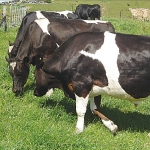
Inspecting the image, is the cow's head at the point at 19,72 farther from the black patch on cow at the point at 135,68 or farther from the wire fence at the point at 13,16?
the wire fence at the point at 13,16

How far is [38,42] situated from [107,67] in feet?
10.1

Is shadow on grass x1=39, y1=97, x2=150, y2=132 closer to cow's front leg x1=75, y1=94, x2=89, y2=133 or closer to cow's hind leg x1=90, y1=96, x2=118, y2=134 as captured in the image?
cow's hind leg x1=90, y1=96, x2=118, y2=134

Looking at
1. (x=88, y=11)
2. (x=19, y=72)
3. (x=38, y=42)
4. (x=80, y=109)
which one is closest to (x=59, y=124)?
(x=80, y=109)

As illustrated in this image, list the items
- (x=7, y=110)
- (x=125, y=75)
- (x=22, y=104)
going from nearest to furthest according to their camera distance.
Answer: (x=125, y=75) → (x=7, y=110) → (x=22, y=104)

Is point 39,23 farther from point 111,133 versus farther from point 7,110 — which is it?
point 111,133

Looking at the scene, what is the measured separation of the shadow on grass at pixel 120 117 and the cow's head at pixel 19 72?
3.11ft

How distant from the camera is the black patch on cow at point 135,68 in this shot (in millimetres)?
5410

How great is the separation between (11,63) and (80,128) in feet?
9.41

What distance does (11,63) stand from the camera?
7.84m

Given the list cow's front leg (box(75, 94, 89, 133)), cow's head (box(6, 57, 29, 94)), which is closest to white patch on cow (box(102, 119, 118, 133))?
Answer: cow's front leg (box(75, 94, 89, 133))

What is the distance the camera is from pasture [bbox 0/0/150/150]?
4.99 metres

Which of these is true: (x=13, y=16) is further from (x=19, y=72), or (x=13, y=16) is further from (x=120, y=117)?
(x=120, y=117)

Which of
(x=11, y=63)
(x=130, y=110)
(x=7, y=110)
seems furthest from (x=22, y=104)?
(x=130, y=110)

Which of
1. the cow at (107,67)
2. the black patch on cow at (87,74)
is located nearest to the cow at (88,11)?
the cow at (107,67)
